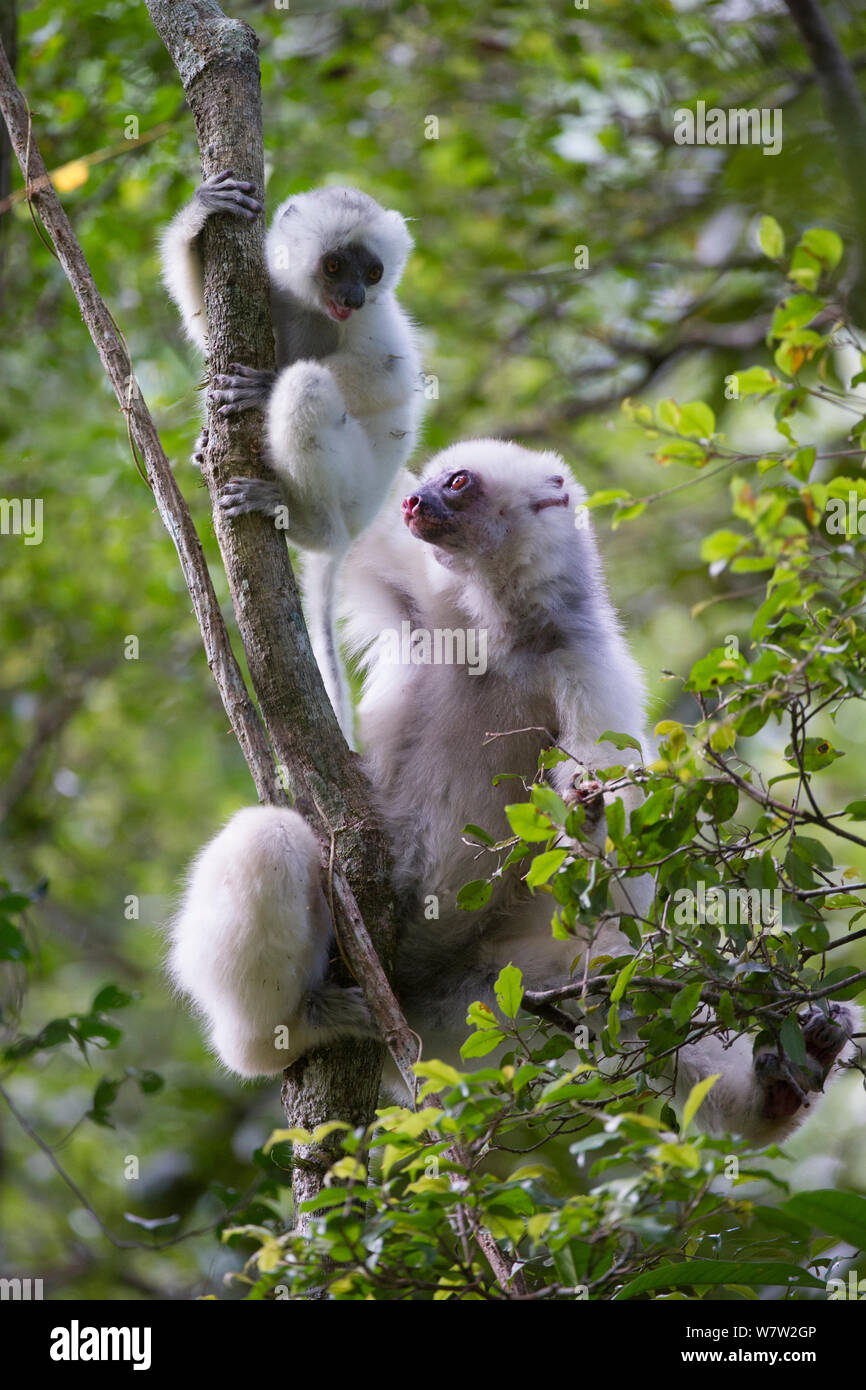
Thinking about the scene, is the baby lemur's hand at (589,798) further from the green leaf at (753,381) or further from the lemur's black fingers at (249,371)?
the lemur's black fingers at (249,371)

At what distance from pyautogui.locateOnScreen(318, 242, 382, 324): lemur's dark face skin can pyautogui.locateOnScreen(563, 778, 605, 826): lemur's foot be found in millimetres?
2685

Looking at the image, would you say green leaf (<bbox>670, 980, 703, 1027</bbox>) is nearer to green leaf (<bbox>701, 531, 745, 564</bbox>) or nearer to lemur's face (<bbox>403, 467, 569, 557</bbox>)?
green leaf (<bbox>701, 531, 745, 564</bbox>)

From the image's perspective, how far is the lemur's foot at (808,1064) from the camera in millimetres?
4215

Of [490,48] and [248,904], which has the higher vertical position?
[490,48]

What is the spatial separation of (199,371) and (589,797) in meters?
5.05

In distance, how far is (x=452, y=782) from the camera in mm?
5008

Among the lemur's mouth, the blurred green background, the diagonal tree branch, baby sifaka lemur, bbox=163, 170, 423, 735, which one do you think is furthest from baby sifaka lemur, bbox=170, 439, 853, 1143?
the blurred green background

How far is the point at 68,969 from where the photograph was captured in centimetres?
1280

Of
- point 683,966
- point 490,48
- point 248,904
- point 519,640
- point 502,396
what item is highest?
point 490,48

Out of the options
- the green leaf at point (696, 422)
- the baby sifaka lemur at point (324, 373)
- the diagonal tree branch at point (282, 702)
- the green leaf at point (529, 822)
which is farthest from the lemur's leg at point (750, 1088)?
the green leaf at point (696, 422)

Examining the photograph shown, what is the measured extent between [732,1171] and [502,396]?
9879mm

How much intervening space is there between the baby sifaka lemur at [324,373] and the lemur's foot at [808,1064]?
6.79 feet

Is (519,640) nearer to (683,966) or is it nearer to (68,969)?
(683,966)
